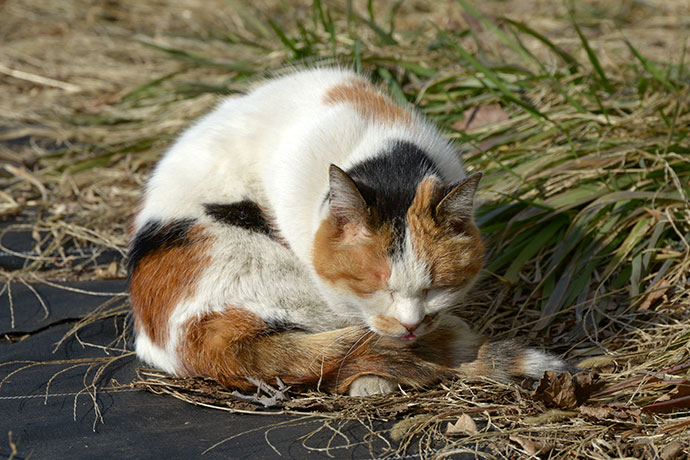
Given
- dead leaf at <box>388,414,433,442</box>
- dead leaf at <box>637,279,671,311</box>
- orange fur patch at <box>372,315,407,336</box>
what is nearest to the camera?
dead leaf at <box>388,414,433,442</box>

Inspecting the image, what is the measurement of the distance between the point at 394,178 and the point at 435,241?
25cm

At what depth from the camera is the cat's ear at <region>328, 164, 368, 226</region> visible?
1907 millimetres

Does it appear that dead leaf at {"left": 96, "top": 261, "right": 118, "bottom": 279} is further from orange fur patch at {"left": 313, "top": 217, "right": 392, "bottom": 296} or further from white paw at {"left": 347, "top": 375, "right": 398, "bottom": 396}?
white paw at {"left": 347, "top": 375, "right": 398, "bottom": 396}

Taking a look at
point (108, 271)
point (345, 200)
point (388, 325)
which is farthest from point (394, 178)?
point (108, 271)

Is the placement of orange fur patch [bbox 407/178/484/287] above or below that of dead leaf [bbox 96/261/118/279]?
above

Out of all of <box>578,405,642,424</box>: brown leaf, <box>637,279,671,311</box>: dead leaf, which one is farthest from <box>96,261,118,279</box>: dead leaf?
<box>637,279,671,311</box>: dead leaf

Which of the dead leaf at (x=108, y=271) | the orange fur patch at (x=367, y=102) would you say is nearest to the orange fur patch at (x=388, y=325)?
the orange fur patch at (x=367, y=102)

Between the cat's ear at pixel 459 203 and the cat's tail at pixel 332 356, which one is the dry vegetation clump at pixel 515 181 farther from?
the cat's ear at pixel 459 203

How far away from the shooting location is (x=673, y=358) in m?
2.19

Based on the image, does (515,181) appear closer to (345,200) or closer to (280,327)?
(345,200)

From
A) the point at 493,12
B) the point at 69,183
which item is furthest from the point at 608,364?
the point at 493,12

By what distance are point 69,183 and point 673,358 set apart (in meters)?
3.31

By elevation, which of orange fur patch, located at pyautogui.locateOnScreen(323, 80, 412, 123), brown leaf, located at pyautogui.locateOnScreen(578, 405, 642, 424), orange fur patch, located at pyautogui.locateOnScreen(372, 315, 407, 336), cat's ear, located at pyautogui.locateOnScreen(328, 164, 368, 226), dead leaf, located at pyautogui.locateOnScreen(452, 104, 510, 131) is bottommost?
brown leaf, located at pyautogui.locateOnScreen(578, 405, 642, 424)

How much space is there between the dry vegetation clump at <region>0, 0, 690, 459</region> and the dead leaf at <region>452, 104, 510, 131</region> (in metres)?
0.01
